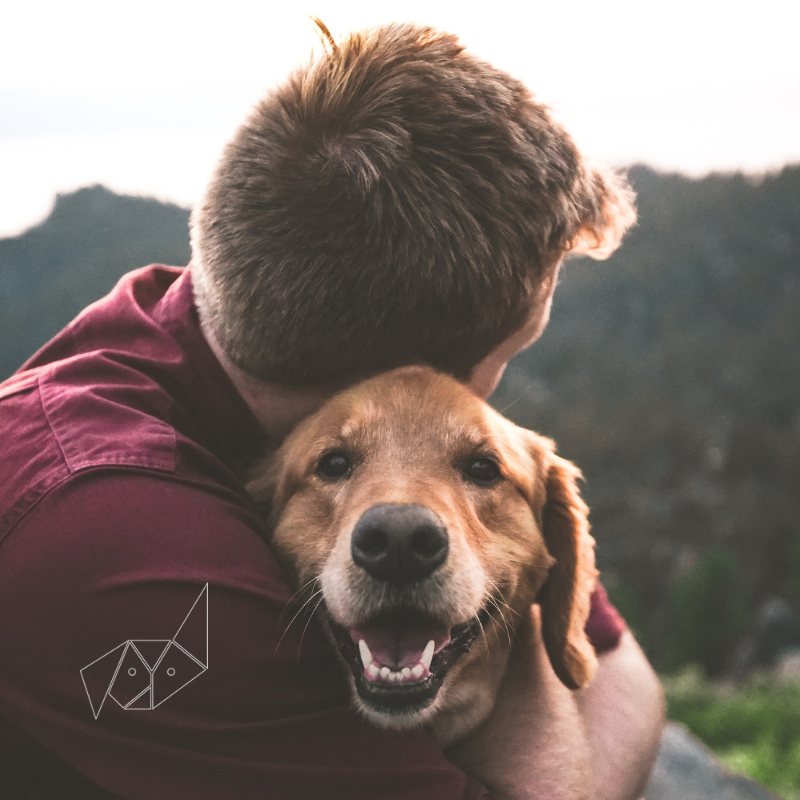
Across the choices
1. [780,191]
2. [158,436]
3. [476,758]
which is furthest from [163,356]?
[780,191]

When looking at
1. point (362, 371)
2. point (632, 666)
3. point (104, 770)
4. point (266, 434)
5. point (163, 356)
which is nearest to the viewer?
point (104, 770)

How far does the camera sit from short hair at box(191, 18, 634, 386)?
1923 millimetres

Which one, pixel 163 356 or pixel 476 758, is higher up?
pixel 163 356

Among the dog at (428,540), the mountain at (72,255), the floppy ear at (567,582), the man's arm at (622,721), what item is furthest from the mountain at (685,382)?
the dog at (428,540)

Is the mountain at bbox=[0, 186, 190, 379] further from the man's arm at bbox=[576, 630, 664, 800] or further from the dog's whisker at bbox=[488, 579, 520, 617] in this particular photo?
the man's arm at bbox=[576, 630, 664, 800]

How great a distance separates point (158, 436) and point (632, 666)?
2094 millimetres

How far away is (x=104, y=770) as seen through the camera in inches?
63.3

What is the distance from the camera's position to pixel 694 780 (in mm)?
4785

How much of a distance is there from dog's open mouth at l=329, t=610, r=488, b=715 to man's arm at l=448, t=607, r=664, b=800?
37cm

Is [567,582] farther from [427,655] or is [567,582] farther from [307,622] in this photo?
[307,622]

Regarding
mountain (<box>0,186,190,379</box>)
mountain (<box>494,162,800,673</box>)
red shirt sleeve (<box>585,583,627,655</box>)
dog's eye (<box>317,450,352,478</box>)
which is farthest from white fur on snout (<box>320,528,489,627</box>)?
mountain (<box>494,162,800,673</box>)

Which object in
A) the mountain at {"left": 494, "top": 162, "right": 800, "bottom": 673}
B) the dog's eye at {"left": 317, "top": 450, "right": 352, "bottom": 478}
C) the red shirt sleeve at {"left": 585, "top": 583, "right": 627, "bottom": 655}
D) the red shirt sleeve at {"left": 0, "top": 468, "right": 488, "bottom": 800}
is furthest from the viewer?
the mountain at {"left": 494, "top": 162, "right": 800, "bottom": 673}

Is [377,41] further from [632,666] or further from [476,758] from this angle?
[632,666]

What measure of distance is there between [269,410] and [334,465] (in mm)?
306
